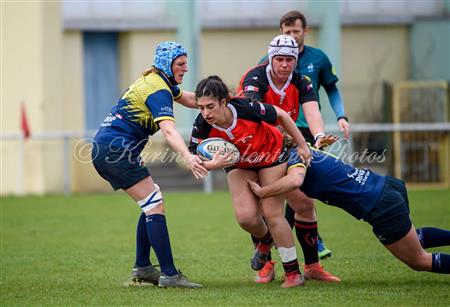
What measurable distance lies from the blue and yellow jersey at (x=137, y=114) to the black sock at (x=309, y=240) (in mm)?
1386

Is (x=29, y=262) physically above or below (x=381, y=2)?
below

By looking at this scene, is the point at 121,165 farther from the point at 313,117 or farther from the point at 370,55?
the point at 370,55

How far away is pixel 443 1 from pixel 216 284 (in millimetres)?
16229

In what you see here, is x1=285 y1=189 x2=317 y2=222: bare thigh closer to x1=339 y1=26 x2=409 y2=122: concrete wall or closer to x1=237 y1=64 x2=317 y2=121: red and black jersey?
x1=237 y1=64 x2=317 y2=121: red and black jersey

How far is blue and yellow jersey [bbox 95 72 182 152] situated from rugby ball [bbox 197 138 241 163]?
1.27 feet

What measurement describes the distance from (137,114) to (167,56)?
0.46 metres

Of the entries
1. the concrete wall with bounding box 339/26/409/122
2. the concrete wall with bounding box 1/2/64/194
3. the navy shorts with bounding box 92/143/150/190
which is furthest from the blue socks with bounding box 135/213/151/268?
the concrete wall with bounding box 339/26/409/122

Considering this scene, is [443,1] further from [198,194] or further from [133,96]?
[133,96]

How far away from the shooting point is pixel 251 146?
6.31 meters

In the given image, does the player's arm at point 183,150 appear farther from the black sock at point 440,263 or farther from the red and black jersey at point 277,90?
the black sock at point 440,263

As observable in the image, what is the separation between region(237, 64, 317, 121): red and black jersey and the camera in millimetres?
6875

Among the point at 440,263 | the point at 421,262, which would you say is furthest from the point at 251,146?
the point at 440,263

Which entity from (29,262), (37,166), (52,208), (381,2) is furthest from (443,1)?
(29,262)

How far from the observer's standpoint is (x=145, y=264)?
6.78 metres
